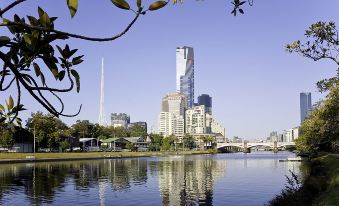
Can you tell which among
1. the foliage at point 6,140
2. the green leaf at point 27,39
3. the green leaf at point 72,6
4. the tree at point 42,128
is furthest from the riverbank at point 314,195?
the tree at point 42,128

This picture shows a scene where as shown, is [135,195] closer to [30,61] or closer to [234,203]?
[234,203]

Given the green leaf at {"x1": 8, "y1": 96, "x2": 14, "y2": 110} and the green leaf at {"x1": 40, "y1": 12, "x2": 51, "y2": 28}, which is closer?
A: the green leaf at {"x1": 40, "y1": 12, "x2": 51, "y2": 28}

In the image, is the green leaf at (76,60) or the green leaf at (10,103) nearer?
the green leaf at (76,60)

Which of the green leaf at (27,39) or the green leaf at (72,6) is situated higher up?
the green leaf at (72,6)

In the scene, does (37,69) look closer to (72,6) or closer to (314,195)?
(72,6)

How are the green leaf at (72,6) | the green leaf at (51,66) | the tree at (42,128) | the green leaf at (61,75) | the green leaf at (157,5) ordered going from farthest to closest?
the tree at (42,128) < the green leaf at (61,75) < the green leaf at (51,66) < the green leaf at (157,5) < the green leaf at (72,6)

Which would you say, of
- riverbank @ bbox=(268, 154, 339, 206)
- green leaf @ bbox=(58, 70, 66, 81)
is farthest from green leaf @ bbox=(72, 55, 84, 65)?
riverbank @ bbox=(268, 154, 339, 206)

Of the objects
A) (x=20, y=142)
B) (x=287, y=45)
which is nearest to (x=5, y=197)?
(x=287, y=45)

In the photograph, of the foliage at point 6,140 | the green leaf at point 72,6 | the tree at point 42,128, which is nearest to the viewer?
the green leaf at point 72,6

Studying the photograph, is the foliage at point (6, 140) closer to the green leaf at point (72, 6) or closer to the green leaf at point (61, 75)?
the green leaf at point (61, 75)

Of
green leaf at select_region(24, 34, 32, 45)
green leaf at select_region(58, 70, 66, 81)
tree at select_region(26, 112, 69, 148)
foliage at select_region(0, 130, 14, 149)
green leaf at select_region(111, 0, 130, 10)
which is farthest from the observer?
tree at select_region(26, 112, 69, 148)

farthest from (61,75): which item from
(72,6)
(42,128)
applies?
(42,128)

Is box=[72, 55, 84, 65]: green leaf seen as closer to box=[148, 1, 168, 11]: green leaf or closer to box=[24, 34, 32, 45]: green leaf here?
box=[24, 34, 32, 45]: green leaf

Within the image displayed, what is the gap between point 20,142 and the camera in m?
142
